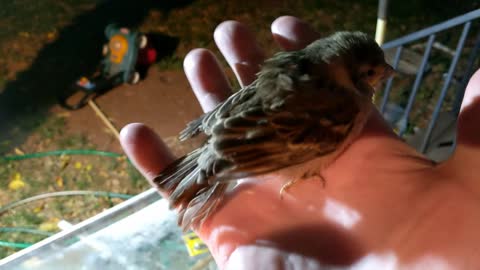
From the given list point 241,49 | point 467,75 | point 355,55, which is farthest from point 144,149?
point 467,75

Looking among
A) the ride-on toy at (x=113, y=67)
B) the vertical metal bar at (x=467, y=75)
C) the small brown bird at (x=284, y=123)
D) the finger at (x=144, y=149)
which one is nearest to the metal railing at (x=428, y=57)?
the vertical metal bar at (x=467, y=75)

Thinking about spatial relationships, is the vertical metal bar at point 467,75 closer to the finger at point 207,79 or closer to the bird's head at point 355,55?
the bird's head at point 355,55

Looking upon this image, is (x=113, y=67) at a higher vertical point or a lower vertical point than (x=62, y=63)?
lower

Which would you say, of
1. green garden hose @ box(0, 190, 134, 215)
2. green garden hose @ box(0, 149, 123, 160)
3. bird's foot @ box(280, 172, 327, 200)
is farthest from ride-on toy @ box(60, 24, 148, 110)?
bird's foot @ box(280, 172, 327, 200)

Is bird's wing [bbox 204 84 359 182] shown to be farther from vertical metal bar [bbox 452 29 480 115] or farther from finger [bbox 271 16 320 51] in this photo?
vertical metal bar [bbox 452 29 480 115]

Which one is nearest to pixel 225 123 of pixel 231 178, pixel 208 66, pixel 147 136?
pixel 231 178

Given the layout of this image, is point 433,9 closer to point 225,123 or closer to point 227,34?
point 227,34

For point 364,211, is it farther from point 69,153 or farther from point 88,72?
point 88,72
